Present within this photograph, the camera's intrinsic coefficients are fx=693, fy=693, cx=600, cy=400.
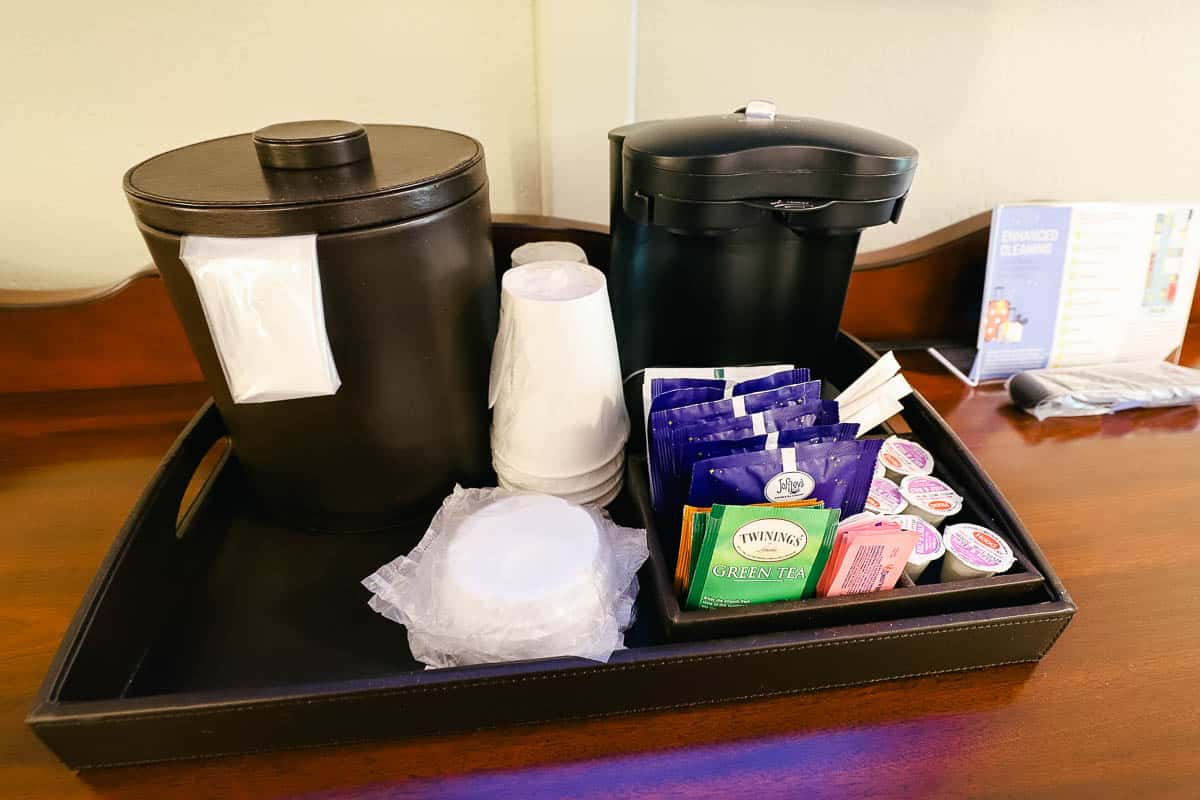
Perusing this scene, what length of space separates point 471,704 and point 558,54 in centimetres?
64

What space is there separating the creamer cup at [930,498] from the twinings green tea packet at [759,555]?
0.48ft

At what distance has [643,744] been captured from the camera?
0.47 m

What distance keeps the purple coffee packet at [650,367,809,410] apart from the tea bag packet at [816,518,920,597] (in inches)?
5.1

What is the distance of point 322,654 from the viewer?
0.53 m

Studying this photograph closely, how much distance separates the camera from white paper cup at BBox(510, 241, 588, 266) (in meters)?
0.70

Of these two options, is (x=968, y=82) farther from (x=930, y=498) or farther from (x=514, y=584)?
(x=514, y=584)

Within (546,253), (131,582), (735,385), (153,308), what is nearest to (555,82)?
(546,253)

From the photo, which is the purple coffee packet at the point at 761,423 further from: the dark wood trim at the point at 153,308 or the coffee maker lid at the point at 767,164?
the dark wood trim at the point at 153,308

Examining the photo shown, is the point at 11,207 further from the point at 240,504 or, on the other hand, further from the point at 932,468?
the point at 932,468

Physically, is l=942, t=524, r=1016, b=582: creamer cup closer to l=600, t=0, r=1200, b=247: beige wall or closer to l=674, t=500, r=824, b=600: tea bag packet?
l=674, t=500, r=824, b=600: tea bag packet

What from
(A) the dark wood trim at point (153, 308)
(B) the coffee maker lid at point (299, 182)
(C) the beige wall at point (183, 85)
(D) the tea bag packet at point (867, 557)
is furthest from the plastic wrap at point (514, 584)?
(C) the beige wall at point (183, 85)

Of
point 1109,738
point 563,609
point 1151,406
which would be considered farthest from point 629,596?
point 1151,406

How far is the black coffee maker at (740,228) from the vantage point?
0.56 metres

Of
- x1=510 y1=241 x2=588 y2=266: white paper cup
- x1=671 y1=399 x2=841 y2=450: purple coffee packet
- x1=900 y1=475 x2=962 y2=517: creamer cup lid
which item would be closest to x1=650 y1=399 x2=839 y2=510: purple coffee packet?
x1=671 y1=399 x2=841 y2=450: purple coffee packet
